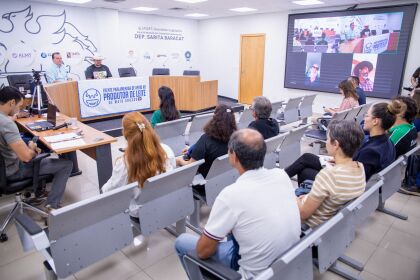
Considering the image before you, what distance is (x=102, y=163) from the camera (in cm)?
291

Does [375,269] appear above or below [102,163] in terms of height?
below

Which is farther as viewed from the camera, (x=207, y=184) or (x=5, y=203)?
(x=5, y=203)

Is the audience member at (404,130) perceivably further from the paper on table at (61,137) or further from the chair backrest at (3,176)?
the chair backrest at (3,176)

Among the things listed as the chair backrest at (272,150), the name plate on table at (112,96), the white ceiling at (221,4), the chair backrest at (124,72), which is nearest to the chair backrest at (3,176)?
the chair backrest at (272,150)

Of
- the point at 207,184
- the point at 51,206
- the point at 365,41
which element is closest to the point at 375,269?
the point at 207,184

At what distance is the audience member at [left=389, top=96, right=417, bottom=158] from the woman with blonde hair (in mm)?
2325

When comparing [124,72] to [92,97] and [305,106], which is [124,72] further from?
[305,106]

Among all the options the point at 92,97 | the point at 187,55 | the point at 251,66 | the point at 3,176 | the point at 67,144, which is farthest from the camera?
the point at 187,55

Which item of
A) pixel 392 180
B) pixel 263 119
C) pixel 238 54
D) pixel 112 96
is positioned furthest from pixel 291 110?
pixel 238 54

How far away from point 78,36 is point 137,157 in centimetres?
706

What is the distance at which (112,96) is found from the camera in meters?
5.95

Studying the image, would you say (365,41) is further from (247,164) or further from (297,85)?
(247,164)

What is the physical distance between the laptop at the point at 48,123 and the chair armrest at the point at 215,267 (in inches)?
103

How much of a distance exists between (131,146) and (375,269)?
6.41ft
